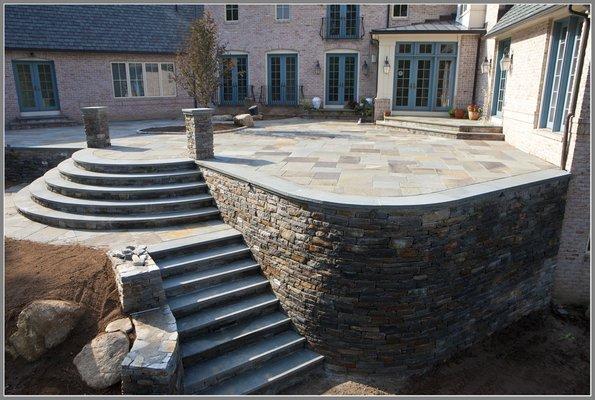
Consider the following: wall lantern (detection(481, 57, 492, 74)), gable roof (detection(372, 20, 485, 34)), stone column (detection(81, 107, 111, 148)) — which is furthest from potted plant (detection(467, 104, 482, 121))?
stone column (detection(81, 107, 111, 148))

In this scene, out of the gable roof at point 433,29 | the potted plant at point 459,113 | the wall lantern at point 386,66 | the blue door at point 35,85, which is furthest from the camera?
the blue door at point 35,85

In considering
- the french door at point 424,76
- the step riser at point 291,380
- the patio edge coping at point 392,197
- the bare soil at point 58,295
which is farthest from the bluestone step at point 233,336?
the french door at point 424,76

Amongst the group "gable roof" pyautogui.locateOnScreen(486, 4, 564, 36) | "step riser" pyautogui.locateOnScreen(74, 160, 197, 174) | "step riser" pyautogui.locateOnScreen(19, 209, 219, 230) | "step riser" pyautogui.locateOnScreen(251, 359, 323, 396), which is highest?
"gable roof" pyautogui.locateOnScreen(486, 4, 564, 36)

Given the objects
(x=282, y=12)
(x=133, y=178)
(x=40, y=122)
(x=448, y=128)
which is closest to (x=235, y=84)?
(x=282, y=12)

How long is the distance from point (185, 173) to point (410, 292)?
16.1 feet

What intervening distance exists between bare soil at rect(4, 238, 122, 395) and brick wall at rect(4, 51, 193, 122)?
11.9 meters

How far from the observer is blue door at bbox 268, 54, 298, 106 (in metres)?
18.1

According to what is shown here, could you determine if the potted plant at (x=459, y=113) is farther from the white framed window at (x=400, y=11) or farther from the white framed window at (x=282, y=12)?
the white framed window at (x=282, y=12)

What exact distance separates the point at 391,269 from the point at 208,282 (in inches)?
107

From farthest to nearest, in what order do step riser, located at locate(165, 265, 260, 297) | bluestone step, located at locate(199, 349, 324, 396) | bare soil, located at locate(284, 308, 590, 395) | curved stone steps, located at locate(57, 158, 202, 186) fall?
curved stone steps, located at locate(57, 158, 202, 186) < step riser, located at locate(165, 265, 260, 297) < bare soil, located at locate(284, 308, 590, 395) < bluestone step, located at locate(199, 349, 324, 396)

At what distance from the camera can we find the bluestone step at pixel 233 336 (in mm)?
5383

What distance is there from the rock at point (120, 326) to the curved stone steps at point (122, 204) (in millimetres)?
2728

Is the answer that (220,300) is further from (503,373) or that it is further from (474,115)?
(474,115)

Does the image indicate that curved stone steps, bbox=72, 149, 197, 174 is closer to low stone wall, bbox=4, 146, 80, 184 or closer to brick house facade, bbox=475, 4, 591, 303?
low stone wall, bbox=4, 146, 80, 184
